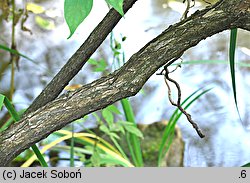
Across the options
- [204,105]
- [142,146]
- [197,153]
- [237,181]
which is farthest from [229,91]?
[237,181]

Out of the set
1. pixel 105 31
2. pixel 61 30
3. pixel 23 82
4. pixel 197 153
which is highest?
pixel 61 30

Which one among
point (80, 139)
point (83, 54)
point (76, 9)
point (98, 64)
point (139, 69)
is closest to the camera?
point (76, 9)

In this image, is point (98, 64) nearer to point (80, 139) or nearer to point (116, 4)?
point (80, 139)

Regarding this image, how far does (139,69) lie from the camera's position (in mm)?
601

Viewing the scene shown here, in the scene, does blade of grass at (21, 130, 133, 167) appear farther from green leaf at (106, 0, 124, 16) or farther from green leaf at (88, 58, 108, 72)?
green leaf at (106, 0, 124, 16)

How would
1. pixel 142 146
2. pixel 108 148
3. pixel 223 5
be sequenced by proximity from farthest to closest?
pixel 142 146 → pixel 108 148 → pixel 223 5

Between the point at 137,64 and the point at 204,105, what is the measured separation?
141 centimetres

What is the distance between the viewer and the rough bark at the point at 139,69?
0.59 metres

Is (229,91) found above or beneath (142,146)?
above

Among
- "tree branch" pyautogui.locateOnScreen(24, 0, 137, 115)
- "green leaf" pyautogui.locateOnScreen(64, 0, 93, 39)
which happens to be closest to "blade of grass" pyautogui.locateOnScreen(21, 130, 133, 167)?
"tree branch" pyautogui.locateOnScreen(24, 0, 137, 115)

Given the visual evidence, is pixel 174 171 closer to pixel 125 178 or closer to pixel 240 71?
pixel 125 178

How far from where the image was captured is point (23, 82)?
211cm

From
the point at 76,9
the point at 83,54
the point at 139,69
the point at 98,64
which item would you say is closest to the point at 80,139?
the point at 98,64

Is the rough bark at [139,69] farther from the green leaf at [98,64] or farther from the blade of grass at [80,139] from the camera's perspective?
the blade of grass at [80,139]
